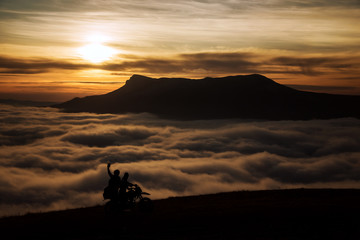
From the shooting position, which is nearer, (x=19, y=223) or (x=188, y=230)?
(x=188, y=230)

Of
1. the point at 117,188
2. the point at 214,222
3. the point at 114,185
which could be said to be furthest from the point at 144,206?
the point at 214,222

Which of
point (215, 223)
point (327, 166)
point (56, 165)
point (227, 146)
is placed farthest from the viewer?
point (227, 146)

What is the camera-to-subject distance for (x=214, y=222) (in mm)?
12664

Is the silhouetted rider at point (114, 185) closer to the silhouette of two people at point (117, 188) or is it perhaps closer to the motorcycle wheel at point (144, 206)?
the silhouette of two people at point (117, 188)

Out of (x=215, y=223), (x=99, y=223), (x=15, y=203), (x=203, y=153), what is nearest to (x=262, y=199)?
(x=215, y=223)

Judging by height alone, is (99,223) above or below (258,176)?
above

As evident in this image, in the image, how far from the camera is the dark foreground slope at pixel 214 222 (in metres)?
11.4

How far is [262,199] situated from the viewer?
57.7 ft

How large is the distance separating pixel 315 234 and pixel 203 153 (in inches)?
6242

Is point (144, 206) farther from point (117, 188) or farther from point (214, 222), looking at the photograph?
point (214, 222)

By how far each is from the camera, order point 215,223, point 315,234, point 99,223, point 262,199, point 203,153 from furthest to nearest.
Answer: point 203,153 → point 262,199 → point 99,223 → point 215,223 → point 315,234

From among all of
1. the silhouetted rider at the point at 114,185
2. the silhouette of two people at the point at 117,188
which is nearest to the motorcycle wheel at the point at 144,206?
the silhouette of two people at the point at 117,188

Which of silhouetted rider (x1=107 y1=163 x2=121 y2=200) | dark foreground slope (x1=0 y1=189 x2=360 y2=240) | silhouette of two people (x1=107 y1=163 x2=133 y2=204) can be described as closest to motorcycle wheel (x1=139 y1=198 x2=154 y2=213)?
dark foreground slope (x1=0 y1=189 x2=360 y2=240)

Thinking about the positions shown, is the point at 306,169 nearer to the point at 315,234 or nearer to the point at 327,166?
the point at 327,166
